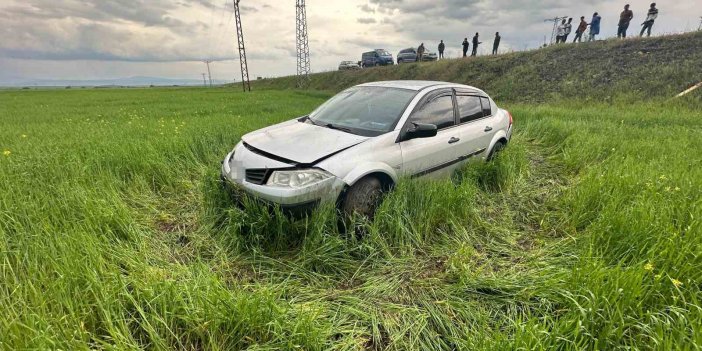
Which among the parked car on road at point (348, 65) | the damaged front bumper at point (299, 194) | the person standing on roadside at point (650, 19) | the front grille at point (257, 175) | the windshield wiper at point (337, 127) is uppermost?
the person standing on roadside at point (650, 19)

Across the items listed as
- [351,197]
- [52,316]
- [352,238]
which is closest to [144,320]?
[52,316]

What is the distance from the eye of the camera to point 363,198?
327cm

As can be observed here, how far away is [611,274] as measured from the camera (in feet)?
6.97

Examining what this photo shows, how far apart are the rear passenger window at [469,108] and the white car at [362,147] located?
15 mm

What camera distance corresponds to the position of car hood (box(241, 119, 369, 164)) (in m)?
3.11

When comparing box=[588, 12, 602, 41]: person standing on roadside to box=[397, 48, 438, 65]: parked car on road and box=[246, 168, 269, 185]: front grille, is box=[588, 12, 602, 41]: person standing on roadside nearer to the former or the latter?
box=[397, 48, 438, 65]: parked car on road

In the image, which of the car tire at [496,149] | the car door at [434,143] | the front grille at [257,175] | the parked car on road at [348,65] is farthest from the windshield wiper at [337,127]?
the parked car on road at [348,65]

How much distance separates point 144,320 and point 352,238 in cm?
166

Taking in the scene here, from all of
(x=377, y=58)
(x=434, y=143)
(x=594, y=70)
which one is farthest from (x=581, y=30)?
(x=434, y=143)

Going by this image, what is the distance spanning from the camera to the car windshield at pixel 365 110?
3670 millimetres

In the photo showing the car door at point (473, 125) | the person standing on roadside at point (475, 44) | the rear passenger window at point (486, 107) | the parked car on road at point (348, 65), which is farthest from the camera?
the parked car on road at point (348, 65)

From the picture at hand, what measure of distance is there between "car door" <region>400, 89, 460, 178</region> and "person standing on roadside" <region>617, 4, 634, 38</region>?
62.1 ft

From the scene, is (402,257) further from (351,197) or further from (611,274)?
(611,274)

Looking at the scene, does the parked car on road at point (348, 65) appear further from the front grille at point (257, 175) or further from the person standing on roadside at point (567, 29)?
the front grille at point (257, 175)
